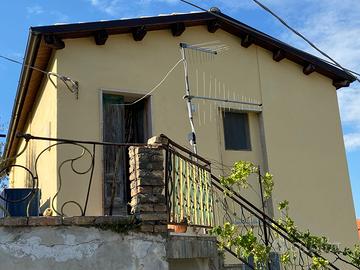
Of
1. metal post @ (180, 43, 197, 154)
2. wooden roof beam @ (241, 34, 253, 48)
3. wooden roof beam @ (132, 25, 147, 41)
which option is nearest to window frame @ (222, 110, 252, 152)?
metal post @ (180, 43, 197, 154)

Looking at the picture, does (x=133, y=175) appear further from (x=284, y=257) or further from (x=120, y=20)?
(x=120, y=20)

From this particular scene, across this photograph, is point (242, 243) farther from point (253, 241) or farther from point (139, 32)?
point (139, 32)

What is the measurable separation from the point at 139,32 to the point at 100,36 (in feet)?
2.72

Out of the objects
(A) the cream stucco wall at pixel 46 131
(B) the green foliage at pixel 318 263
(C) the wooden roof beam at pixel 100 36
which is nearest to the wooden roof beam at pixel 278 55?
(C) the wooden roof beam at pixel 100 36

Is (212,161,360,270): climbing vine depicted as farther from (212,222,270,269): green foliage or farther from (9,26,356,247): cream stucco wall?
(9,26,356,247): cream stucco wall

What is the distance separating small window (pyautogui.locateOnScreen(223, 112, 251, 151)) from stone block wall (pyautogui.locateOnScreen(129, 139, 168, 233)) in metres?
5.07

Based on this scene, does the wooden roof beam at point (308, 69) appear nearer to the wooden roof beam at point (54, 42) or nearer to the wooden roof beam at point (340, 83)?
the wooden roof beam at point (340, 83)

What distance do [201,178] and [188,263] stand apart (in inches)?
51.7

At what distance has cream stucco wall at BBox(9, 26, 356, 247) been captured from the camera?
9.20 metres

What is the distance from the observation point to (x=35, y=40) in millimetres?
8992

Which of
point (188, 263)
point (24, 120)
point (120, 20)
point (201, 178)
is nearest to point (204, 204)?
point (201, 178)

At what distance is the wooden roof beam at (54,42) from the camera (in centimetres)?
884

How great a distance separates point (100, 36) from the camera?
9453 mm

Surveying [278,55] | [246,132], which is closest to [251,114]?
[246,132]
